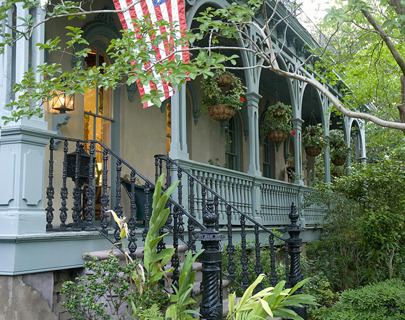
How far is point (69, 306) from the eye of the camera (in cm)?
462

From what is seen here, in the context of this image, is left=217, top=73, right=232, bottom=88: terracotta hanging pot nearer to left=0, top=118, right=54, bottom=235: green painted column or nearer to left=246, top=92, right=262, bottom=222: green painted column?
left=246, top=92, right=262, bottom=222: green painted column

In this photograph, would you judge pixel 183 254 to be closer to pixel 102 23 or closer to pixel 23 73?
pixel 23 73

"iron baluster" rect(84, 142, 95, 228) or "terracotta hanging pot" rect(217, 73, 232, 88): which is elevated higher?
"terracotta hanging pot" rect(217, 73, 232, 88)

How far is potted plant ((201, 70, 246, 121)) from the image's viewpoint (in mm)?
9125

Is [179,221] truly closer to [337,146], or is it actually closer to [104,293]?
[104,293]

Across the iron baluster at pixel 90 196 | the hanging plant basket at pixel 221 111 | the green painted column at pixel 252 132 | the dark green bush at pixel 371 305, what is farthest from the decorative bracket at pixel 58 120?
the dark green bush at pixel 371 305

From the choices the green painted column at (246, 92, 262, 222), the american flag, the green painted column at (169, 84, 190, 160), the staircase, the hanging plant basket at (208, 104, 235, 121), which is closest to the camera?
the staircase

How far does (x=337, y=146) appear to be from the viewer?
15.0 m

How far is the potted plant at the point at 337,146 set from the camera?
1480 cm

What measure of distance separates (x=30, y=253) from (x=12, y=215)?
431mm

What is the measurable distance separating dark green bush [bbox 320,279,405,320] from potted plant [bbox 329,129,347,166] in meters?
8.41

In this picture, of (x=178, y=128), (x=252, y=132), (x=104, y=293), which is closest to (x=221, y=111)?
(x=252, y=132)

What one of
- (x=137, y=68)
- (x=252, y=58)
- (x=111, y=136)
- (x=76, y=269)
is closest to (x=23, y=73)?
(x=137, y=68)

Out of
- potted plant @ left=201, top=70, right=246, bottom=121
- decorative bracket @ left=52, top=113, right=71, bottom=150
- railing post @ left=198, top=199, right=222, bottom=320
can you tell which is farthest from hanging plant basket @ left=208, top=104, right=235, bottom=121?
railing post @ left=198, top=199, right=222, bottom=320
